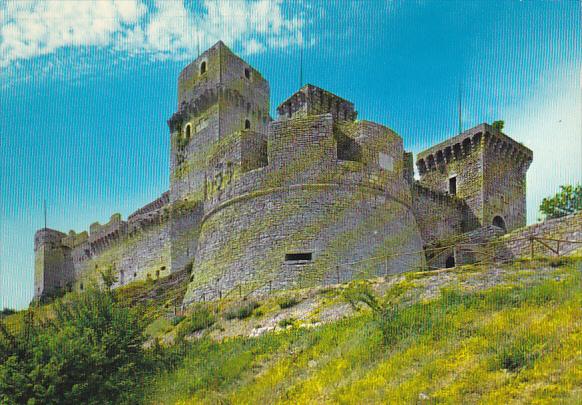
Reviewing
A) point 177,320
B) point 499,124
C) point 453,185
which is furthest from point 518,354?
point 499,124

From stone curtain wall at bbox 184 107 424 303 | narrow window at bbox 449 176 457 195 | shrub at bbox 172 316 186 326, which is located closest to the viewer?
shrub at bbox 172 316 186 326

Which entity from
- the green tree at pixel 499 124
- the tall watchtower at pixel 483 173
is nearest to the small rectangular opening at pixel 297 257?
the tall watchtower at pixel 483 173

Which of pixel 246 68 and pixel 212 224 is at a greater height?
pixel 246 68

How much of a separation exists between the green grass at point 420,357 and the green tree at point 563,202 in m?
24.1

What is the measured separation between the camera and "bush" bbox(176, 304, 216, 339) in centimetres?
1978

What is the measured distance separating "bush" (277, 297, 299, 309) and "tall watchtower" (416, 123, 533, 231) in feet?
53.7

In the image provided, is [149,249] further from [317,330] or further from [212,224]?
[317,330]

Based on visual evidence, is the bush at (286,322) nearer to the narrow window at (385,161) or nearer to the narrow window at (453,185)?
the narrow window at (385,161)

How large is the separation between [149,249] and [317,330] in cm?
2553

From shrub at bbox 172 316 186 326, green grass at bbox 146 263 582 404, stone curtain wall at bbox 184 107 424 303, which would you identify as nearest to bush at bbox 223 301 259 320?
stone curtain wall at bbox 184 107 424 303

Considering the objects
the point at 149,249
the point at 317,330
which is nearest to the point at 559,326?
the point at 317,330

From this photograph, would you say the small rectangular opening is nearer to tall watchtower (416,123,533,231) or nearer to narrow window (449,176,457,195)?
tall watchtower (416,123,533,231)

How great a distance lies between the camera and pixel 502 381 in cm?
1205

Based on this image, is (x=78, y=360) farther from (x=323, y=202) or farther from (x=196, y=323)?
(x=323, y=202)
